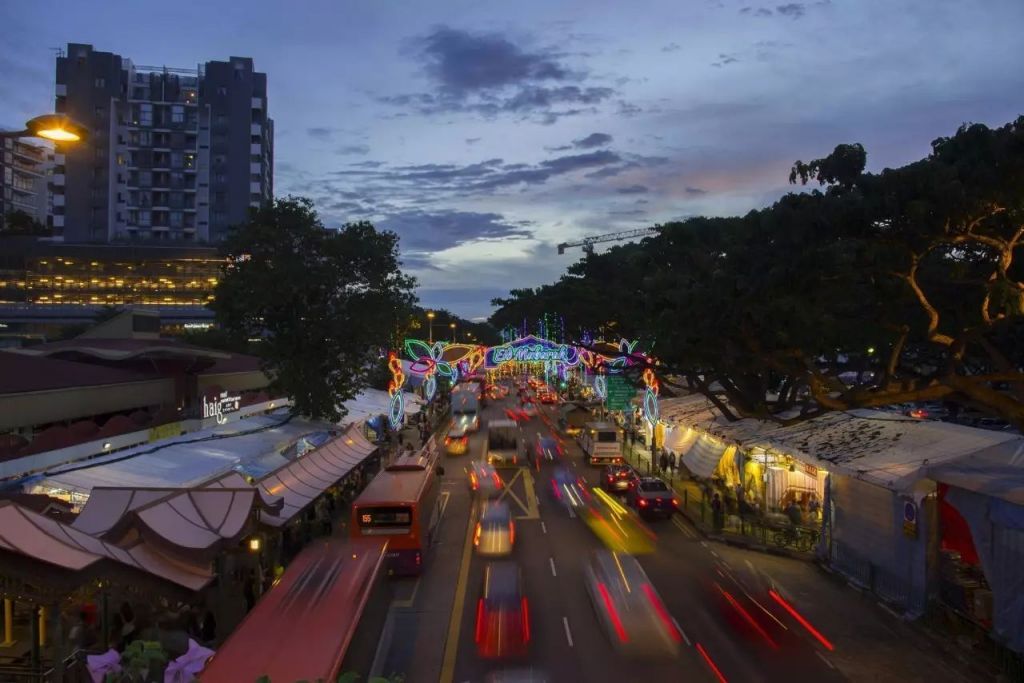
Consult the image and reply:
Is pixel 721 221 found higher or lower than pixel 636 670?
higher

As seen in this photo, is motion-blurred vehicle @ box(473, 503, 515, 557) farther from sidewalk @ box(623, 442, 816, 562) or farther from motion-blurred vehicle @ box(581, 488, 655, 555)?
sidewalk @ box(623, 442, 816, 562)

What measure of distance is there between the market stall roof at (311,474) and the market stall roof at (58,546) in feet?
16.3

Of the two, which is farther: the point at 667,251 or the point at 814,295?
the point at 667,251

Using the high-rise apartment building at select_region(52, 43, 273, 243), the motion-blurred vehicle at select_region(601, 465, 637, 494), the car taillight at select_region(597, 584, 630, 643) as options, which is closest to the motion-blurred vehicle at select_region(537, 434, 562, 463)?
the motion-blurred vehicle at select_region(601, 465, 637, 494)

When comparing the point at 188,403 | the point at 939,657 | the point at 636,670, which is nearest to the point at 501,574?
the point at 636,670

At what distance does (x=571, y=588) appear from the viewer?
753 inches

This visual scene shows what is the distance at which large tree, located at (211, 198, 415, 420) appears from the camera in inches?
1372

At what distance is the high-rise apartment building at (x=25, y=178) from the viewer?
122312mm

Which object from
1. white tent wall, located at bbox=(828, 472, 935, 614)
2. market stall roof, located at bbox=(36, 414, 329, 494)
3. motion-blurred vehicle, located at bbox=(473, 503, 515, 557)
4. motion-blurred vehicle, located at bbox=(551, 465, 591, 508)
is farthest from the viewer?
motion-blurred vehicle, located at bbox=(551, 465, 591, 508)

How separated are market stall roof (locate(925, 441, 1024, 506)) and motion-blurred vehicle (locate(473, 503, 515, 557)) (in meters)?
12.1

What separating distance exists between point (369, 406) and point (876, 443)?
35.5 meters

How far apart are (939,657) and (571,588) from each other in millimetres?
8082

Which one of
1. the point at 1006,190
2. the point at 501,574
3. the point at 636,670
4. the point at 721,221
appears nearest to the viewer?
the point at 1006,190

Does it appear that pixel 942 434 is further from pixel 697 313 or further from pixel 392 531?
pixel 392 531
